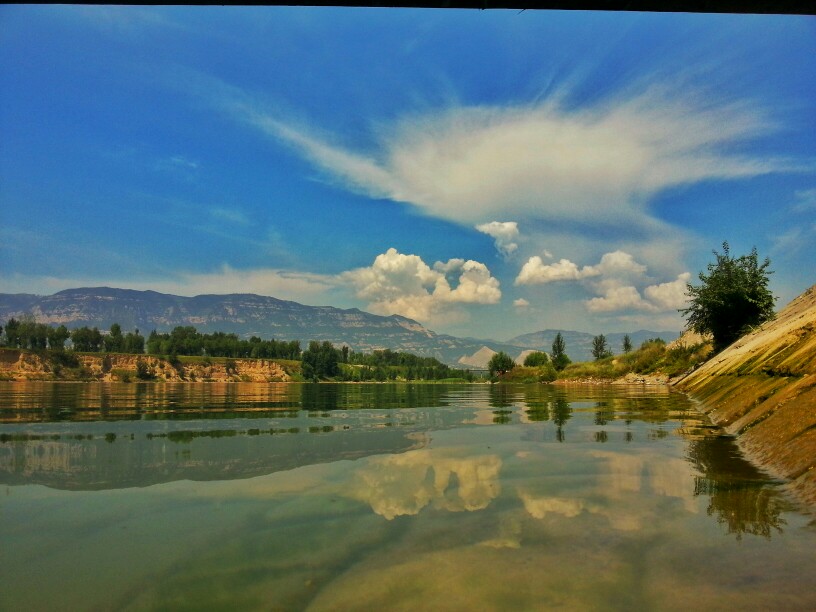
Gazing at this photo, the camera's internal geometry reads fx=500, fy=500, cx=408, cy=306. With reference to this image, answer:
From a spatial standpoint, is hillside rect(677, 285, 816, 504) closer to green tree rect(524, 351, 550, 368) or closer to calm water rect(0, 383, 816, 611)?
calm water rect(0, 383, 816, 611)

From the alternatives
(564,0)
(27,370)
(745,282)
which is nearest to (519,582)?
(564,0)

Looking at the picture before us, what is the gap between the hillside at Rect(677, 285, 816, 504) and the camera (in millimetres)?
9148

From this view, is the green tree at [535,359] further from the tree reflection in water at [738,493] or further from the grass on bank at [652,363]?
the tree reflection in water at [738,493]

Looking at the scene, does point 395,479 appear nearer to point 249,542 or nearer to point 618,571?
point 249,542

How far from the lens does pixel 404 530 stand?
22.5 feet

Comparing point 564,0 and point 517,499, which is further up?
point 564,0

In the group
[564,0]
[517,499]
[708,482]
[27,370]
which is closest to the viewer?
[564,0]

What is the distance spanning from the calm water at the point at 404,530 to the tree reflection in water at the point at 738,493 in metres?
0.04

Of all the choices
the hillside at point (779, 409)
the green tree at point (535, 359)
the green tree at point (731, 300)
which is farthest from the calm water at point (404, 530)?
the green tree at point (535, 359)

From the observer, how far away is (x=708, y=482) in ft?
29.7

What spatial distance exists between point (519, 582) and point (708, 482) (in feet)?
19.3

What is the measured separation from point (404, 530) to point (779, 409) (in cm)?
1159

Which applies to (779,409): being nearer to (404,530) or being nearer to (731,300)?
(404,530)

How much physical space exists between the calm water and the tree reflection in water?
0.14 feet
